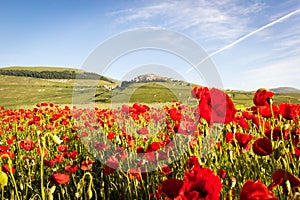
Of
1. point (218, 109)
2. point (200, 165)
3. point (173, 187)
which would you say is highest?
point (218, 109)

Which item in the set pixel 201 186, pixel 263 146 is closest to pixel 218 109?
pixel 263 146

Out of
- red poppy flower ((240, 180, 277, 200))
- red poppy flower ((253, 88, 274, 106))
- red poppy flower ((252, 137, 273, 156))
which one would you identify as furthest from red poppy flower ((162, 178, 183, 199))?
red poppy flower ((253, 88, 274, 106))

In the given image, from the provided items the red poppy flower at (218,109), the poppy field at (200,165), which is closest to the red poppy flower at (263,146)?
the poppy field at (200,165)

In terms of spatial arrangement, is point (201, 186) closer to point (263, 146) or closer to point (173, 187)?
point (173, 187)

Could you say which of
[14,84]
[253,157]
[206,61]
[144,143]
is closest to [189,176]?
[253,157]

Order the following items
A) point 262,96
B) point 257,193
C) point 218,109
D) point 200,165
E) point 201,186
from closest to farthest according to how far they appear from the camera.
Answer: point 257,193 → point 201,186 → point 218,109 → point 200,165 → point 262,96

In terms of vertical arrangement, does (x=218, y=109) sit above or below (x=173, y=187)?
above

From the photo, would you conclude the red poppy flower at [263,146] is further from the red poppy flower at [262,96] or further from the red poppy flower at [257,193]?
the red poppy flower at [257,193]

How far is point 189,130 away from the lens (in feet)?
11.3

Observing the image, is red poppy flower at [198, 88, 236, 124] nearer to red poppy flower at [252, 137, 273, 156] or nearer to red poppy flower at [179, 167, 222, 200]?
red poppy flower at [252, 137, 273, 156]

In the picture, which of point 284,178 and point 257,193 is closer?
point 257,193

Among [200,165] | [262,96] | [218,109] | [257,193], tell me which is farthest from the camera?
[262,96]

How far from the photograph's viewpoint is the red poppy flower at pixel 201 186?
36.0 inches

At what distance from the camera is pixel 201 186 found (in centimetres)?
97
